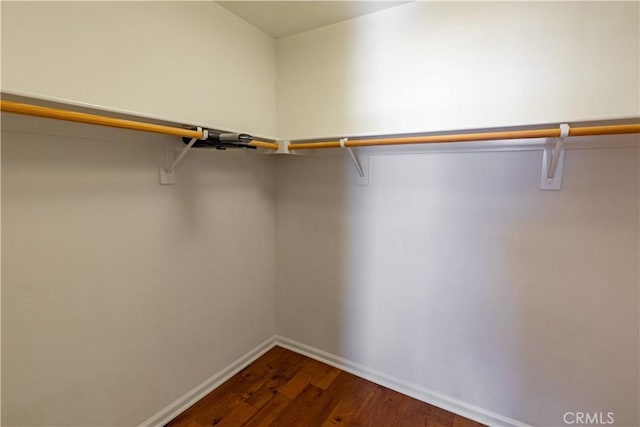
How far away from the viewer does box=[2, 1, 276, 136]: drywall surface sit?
103 cm

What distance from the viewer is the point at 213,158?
1.71 meters

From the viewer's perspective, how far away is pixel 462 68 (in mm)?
1508

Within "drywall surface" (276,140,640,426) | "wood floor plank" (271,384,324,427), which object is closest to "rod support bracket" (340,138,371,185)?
"drywall surface" (276,140,640,426)

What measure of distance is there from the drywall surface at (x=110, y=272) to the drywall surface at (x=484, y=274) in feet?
2.09

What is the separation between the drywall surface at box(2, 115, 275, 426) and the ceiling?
32.1 inches

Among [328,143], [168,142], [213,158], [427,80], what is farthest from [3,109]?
[427,80]

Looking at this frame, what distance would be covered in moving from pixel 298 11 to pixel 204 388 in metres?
2.26

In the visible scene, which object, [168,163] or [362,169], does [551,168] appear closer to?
[362,169]

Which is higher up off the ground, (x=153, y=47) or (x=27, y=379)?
(x=153, y=47)

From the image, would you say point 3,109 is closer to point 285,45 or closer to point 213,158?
point 213,158

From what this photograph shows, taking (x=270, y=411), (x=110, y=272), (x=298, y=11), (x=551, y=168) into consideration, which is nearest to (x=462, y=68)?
(x=551, y=168)

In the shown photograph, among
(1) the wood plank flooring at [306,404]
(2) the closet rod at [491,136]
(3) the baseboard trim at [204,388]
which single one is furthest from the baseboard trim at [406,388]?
(2) the closet rod at [491,136]

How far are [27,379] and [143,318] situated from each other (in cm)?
42

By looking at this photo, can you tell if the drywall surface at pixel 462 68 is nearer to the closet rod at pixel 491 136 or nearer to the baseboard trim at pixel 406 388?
the closet rod at pixel 491 136
